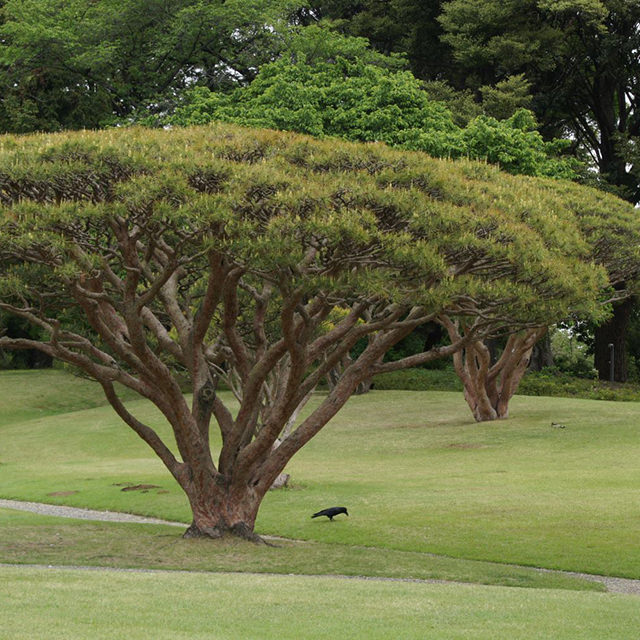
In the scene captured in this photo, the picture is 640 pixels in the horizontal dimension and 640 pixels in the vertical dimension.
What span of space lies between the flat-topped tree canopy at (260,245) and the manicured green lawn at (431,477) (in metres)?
3.36

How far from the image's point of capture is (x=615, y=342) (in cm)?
4728

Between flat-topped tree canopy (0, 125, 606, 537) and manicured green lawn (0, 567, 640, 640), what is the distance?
449 centimetres

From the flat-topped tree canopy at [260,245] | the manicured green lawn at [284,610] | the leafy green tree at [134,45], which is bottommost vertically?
the manicured green lawn at [284,610]

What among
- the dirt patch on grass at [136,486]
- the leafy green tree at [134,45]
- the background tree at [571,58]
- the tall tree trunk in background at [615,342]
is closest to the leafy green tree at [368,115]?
the leafy green tree at [134,45]

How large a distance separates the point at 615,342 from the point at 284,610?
40115mm

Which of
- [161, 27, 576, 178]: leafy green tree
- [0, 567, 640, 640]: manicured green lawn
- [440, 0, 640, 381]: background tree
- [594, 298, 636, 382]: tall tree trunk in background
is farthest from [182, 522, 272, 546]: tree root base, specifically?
[594, 298, 636, 382]: tall tree trunk in background

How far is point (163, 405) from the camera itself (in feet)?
57.3

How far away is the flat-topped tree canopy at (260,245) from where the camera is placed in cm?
1372

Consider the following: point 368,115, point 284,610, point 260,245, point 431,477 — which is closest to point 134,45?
point 368,115

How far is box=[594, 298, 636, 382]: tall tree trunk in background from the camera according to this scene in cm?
4678

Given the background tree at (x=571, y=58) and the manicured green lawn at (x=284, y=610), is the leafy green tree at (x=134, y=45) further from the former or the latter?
the manicured green lawn at (x=284, y=610)

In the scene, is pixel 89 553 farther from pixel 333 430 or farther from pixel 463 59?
pixel 463 59

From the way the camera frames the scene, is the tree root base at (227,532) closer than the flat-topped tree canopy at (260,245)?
No

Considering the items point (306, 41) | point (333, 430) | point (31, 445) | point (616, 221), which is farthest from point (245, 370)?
point (306, 41)
